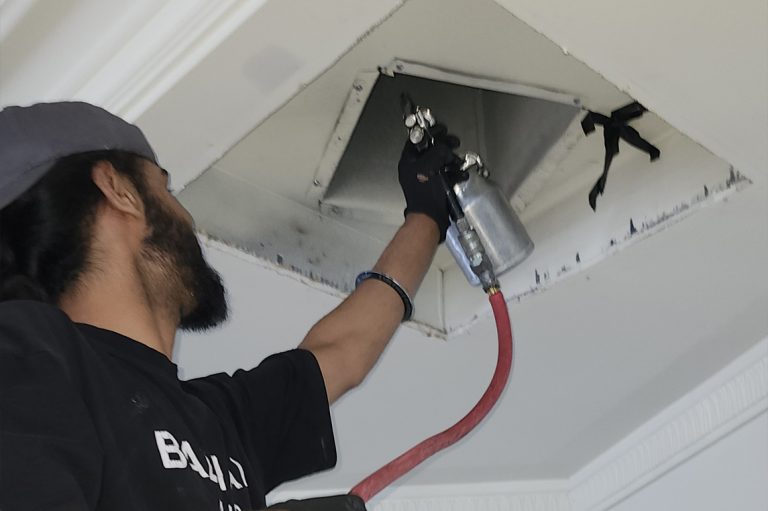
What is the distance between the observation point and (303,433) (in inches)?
46.1

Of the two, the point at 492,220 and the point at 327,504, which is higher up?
the point at 492,220

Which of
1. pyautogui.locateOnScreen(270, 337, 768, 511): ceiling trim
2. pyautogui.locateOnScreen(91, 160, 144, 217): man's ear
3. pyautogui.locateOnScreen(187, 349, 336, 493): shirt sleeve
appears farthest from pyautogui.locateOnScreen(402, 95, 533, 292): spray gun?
pyautogui.locateOnScreen(270, 337, 768, 511): ceiling trim

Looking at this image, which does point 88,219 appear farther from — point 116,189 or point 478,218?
point 478,218

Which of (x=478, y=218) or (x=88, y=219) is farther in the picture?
(x=478, y=218)

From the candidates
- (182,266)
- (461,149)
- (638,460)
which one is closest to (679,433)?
(638,460)

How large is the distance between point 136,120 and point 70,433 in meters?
0.52

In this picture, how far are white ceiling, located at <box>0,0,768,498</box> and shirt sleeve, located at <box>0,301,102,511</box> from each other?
41 cm

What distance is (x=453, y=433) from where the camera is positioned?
1.17 m

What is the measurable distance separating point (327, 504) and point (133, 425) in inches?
6.8

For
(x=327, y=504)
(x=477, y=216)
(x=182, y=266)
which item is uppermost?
(x=477, y=216)

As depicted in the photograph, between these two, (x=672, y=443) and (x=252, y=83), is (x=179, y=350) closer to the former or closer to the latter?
(x=252, y=83)

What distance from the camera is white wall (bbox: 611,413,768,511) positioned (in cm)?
176

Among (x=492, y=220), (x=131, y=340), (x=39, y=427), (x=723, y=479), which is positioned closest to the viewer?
(x=39, y=427)

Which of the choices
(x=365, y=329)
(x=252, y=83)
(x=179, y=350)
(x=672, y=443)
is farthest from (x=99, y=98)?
(x=672, y=443)
